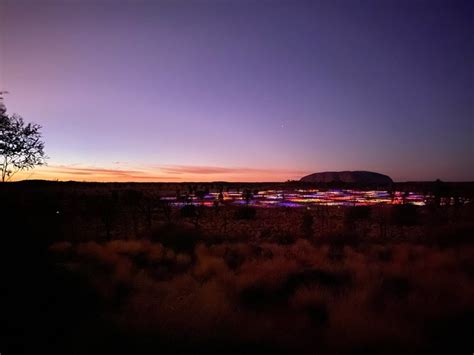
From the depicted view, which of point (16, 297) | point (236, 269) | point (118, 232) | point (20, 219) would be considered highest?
point (20, 219)

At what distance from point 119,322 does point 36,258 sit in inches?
114

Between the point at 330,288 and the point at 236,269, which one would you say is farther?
the point at 236,269

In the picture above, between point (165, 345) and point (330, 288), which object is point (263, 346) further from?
point (330, 288)

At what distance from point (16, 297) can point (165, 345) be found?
2996mm

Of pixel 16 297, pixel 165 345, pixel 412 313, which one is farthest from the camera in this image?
Result: pixel 412 313

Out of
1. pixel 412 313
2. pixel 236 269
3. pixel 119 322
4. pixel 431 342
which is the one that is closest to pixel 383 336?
pixel 431 342

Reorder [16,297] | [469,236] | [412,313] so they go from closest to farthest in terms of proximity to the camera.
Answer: [16,297] → [412,313] → [469,236]

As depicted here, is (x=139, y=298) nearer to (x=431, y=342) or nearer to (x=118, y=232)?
(x=431, y=342)

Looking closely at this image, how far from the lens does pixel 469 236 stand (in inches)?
576

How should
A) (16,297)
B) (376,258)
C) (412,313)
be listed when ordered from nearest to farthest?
1. (16,297)
2. (412,313)
3. (376,258)

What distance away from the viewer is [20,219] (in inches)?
306

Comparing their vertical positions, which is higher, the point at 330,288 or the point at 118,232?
the point at 330,288

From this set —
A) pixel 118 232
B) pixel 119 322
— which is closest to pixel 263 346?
pixel 119 322

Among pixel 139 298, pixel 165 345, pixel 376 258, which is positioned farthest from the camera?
pixel 376 258
